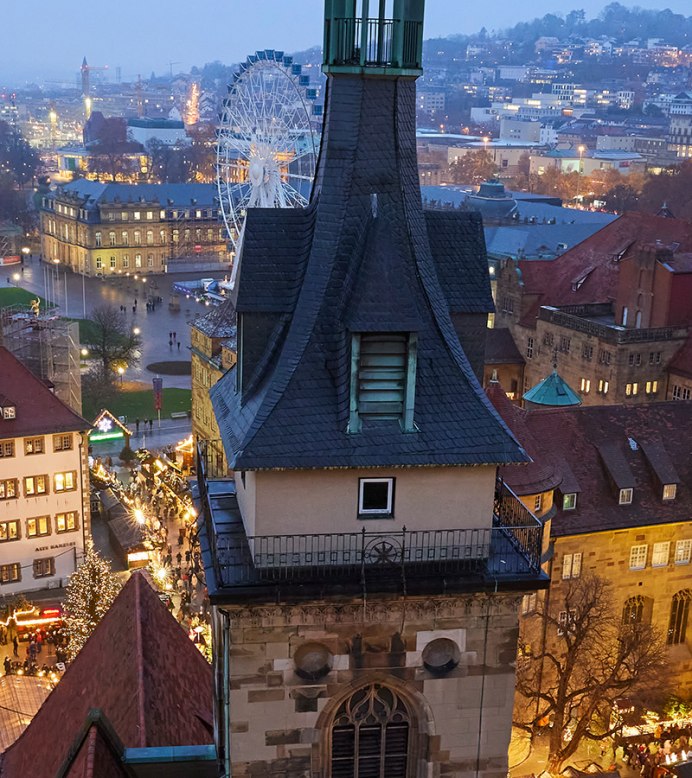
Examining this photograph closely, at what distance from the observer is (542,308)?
8138 cm

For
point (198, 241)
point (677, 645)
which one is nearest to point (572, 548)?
point (677, 645)

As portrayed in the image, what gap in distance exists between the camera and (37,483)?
5834 centimetres

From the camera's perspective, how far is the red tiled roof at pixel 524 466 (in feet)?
148

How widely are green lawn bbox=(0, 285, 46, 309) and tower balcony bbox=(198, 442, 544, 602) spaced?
120 m

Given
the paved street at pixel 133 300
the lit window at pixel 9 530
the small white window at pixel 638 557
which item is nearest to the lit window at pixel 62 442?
the lit window at pixel 9 530

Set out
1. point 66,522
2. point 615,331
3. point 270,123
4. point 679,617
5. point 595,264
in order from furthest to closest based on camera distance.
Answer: point 270,123
point 595,264
point 615,331
point 66,522
point 679,617

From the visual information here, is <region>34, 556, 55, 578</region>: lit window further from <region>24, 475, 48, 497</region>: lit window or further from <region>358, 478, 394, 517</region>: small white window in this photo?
<region>358, 478, 394, 517</region>: small white window

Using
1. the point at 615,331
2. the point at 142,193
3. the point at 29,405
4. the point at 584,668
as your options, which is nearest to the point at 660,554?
the point at 584,668

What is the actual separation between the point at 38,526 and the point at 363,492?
4253 cm

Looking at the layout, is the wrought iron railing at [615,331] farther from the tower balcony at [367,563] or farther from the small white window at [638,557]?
the tower balcony at [367,563]

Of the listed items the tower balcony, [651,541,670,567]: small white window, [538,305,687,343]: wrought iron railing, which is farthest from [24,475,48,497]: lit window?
the tower balcony

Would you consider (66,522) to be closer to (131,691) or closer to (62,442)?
(62,442)

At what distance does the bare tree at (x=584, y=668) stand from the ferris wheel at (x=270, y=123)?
49.4 metres

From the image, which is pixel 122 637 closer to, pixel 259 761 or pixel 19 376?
pixel 259 761
